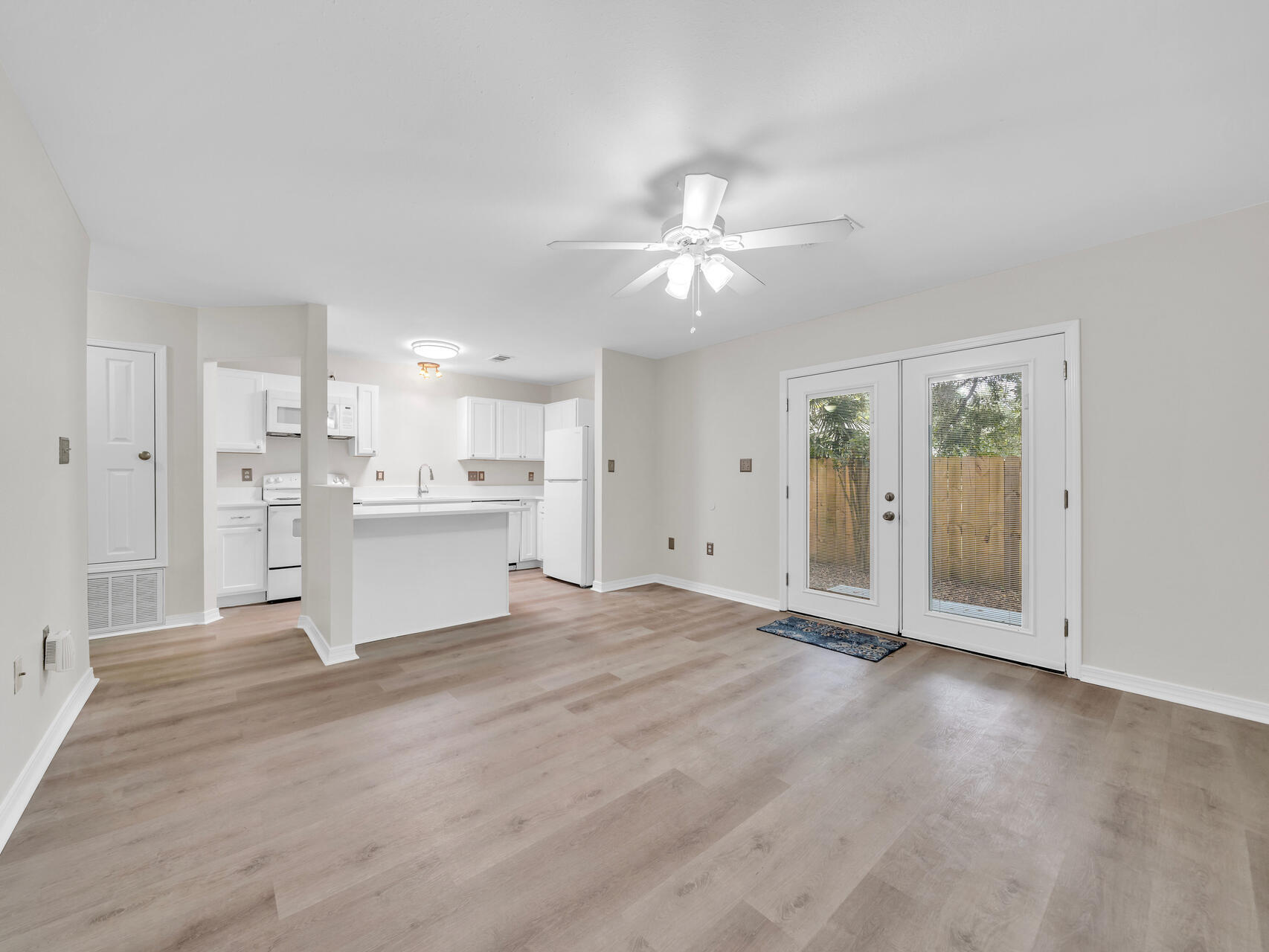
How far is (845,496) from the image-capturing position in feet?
13.2

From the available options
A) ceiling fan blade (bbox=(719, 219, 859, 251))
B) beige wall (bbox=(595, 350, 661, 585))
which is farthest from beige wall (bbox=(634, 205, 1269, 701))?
beige wall (bbox=(595, 350, 661, 585))

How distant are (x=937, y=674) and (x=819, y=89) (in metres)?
2.96

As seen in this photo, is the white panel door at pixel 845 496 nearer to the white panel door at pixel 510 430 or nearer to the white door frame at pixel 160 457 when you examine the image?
the white panel door at pixel 510 430

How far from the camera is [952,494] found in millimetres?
3453

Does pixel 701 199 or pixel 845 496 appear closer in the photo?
pixel 701 199

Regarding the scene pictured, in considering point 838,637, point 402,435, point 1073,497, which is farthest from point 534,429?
point 1073,497

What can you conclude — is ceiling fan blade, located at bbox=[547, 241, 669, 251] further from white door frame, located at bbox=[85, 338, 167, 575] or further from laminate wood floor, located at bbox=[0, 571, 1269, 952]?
white door frame, located at bbox=[85, 338, 167, 575]

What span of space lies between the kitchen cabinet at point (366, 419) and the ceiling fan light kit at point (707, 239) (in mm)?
3857

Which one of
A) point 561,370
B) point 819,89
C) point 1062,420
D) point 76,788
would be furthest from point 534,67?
point 561,370

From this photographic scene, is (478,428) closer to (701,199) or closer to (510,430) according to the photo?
(510,430)

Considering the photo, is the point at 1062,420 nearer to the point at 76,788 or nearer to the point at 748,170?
the point at 748,170

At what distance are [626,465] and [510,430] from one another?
200cm

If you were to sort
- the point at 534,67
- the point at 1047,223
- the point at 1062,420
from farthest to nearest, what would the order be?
the point at 1062,420, the point at 1047,223, the point at 534,67

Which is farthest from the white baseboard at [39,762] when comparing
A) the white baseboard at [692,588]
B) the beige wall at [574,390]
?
the beige wall at [574,390]
